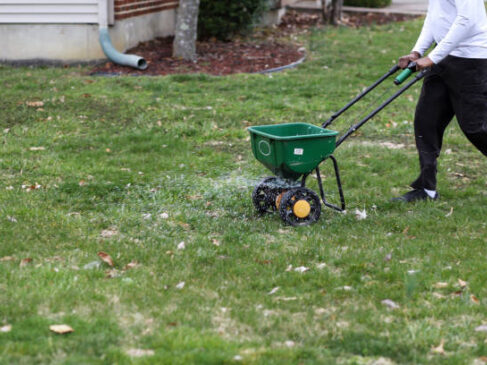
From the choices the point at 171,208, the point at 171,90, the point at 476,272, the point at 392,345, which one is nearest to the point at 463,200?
the point at 476,272

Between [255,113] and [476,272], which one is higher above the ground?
[476,272]

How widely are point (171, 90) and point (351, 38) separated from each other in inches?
246

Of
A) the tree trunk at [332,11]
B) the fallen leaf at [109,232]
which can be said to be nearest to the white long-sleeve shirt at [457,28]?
the fallen leaf at [109,232]

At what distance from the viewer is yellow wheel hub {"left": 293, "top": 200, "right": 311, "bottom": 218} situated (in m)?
6.10

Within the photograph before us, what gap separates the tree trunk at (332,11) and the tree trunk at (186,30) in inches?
243

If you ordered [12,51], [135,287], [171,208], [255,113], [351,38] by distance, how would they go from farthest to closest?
[351,38] < [12,51] < [255,113] < [171,208] < [135,287]

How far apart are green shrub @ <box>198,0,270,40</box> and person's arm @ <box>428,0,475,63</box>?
943 cm

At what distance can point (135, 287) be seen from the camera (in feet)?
16.0

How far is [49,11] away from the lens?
13.0 m

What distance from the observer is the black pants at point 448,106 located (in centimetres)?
629

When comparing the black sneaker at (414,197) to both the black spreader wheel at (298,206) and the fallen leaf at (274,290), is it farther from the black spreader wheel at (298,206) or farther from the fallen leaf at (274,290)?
the fallen leaf at (274,290)

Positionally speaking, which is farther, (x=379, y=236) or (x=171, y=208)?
(x=171, y=208)

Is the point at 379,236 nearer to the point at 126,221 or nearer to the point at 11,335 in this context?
the point at 126,221

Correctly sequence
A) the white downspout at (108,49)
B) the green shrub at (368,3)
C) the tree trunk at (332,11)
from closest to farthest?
1. the white downspout at (108,49)
2. the tree trunk at (332,11)
3. the green shrub at (368,3)
